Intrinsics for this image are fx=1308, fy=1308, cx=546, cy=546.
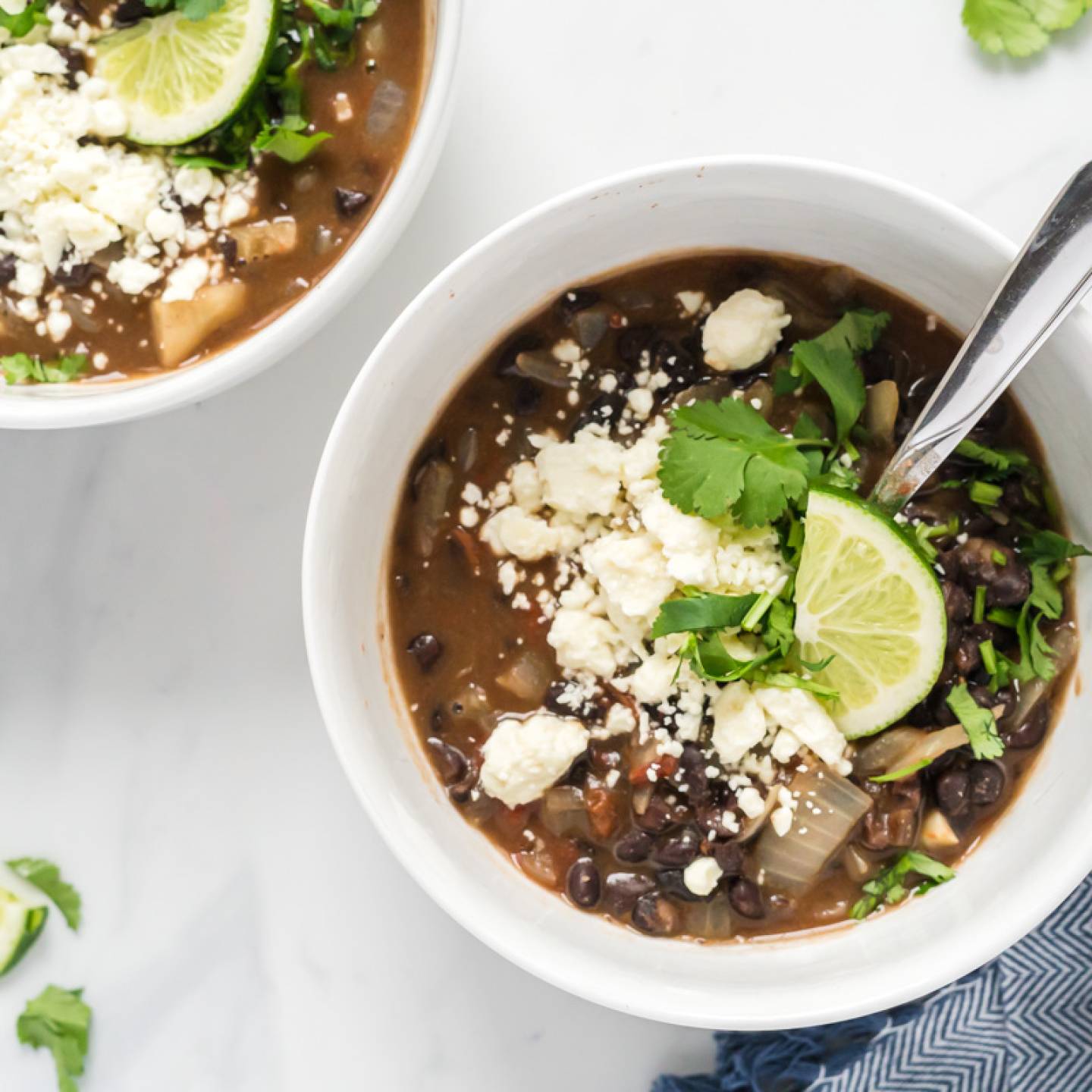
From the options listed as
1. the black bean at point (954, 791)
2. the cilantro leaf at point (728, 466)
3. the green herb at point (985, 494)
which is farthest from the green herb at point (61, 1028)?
the green herb at point (985, 494)

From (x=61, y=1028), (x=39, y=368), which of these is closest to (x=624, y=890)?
(x=61, y=1028)

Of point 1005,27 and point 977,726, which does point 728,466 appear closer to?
point 977,726

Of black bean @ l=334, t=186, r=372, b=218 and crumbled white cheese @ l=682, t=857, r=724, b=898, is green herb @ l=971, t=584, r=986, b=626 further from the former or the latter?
black bean @ l=334, t=186, r=372, b=218

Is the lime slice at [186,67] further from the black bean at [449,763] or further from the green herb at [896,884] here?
the green herb at [896,884]

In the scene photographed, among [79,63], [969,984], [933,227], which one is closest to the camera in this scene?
[933,227]

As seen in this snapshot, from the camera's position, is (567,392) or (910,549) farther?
(567,392)

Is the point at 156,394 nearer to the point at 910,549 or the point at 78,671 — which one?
the point at 78,671

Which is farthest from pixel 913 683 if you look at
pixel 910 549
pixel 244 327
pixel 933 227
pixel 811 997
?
pixel 244 327
